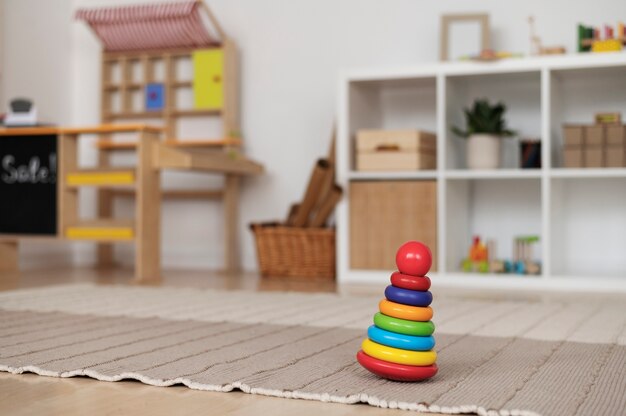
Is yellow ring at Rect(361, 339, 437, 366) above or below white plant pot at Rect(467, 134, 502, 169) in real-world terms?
below

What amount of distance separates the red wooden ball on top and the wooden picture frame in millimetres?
2635

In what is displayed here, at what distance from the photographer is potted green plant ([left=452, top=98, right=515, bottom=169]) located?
378cm

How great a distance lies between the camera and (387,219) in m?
3.88

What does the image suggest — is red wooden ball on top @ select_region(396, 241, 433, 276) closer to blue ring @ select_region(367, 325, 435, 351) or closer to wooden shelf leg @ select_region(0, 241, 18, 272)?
blue ring @ select_region(367, 325, 435, 351)

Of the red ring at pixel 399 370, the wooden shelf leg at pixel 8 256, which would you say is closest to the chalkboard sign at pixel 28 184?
the wooden shelf leg at pixel 8 256

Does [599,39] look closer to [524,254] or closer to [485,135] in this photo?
[485,135]

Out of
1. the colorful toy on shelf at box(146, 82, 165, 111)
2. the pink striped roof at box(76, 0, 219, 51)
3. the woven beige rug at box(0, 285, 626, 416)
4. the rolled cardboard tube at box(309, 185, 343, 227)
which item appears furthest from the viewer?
the colorful toy on shelf at box(146, 82, 165, 111)

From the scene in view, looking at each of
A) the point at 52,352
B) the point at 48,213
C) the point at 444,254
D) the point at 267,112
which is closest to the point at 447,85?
the point at 444,254

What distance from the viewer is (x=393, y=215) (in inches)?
152

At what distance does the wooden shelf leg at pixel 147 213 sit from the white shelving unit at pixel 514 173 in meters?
0.84

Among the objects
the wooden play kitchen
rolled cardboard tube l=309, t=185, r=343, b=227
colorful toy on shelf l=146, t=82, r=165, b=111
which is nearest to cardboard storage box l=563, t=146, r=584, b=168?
rolled cardboard tube l=309, t=185, r=343, b=227

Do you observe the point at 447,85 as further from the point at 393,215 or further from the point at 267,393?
the point at 267,393

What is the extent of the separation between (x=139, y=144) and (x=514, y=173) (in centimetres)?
162

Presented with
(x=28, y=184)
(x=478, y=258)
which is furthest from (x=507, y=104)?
(x=28, y=184)
